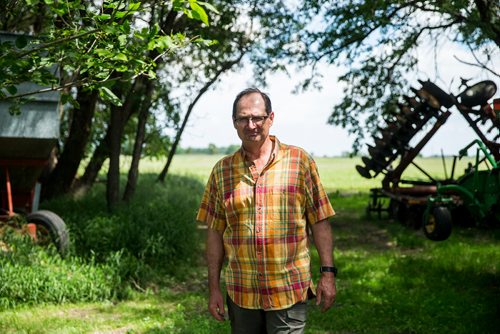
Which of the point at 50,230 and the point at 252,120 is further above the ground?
the point at 252,120

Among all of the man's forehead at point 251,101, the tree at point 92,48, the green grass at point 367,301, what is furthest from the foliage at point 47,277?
the man's forehead at point 251,101

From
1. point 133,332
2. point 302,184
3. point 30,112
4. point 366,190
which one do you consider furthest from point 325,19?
point 366,190

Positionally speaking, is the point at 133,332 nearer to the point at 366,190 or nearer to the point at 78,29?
the point at 78,29

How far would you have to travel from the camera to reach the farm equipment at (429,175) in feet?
27.4

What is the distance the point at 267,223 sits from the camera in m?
3.19

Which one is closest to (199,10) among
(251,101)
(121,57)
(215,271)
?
(251,101)

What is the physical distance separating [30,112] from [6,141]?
52cm

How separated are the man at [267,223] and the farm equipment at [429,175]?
5.30 meters

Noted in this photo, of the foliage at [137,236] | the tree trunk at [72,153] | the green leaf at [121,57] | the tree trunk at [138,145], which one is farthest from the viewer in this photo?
the tree trunk at [72,153]

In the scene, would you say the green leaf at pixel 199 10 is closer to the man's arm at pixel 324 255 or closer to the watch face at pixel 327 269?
the man's arm at pixel 324 255

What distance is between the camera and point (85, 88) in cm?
450

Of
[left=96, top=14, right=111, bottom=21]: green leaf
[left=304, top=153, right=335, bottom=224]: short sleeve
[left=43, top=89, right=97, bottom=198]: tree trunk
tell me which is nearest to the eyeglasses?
[left=304, top=153, right=335, bottom=224]: short sleeve

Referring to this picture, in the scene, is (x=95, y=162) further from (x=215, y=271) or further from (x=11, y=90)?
(x=215, y=271)

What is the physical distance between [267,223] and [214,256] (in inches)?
17.5
